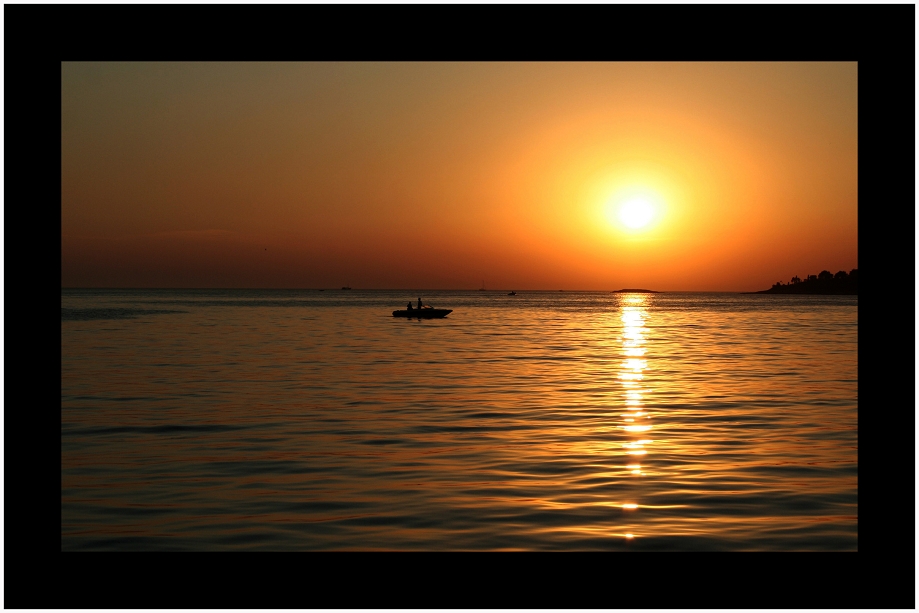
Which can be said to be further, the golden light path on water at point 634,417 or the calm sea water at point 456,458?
the golden light path on water at point 634,417

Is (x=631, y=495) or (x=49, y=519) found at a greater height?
(x=49, y=519)

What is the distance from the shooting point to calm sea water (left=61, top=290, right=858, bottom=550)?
8.48 metres

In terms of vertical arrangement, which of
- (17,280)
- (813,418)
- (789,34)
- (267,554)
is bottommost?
(813,418)

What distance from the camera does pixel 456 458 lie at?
1241 cm

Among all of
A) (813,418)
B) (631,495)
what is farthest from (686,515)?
(813,418)

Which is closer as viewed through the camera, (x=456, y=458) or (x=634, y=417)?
(x=456, y=458)

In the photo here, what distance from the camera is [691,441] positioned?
14102 mm

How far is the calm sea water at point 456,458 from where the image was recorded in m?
8.48

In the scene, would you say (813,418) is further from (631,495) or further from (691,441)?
(631,495)

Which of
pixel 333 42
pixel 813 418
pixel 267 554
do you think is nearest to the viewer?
pixel 267 554

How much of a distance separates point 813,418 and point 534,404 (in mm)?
5390

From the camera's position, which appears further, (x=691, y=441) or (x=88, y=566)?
(x=691, y=441)

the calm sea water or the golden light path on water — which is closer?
the calm sea water

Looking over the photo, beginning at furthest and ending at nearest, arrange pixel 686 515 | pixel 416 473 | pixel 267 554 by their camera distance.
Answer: pixel 416 473, pixel 686 515, pixel 267 554
